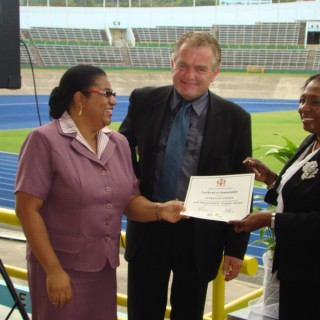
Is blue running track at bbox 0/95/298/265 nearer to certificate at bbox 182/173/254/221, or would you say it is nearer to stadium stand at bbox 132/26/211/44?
certificate at bbox 182/173/254/221

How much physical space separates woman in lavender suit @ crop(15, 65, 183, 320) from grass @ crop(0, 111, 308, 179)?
8341 mm

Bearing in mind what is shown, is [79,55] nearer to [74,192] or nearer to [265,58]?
[265,58]

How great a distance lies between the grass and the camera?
12.6 meters

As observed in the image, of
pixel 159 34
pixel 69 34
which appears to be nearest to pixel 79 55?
pixel 69 34

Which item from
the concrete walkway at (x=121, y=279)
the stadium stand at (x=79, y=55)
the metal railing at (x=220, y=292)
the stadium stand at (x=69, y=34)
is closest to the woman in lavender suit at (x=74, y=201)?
the metal railing at (x=220, y=292)

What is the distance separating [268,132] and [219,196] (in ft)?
47.8

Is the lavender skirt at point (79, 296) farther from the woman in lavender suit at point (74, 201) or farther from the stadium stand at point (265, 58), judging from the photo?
the stadium stand at point (265, 58)

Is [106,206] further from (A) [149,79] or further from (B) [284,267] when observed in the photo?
(A) [149,79]

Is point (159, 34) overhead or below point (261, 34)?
below

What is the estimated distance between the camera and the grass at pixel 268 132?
41.2 ft

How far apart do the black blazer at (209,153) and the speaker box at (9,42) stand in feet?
2.03

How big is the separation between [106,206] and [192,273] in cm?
59

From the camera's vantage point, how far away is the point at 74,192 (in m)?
2.12

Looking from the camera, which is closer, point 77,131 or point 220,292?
point 77,131
